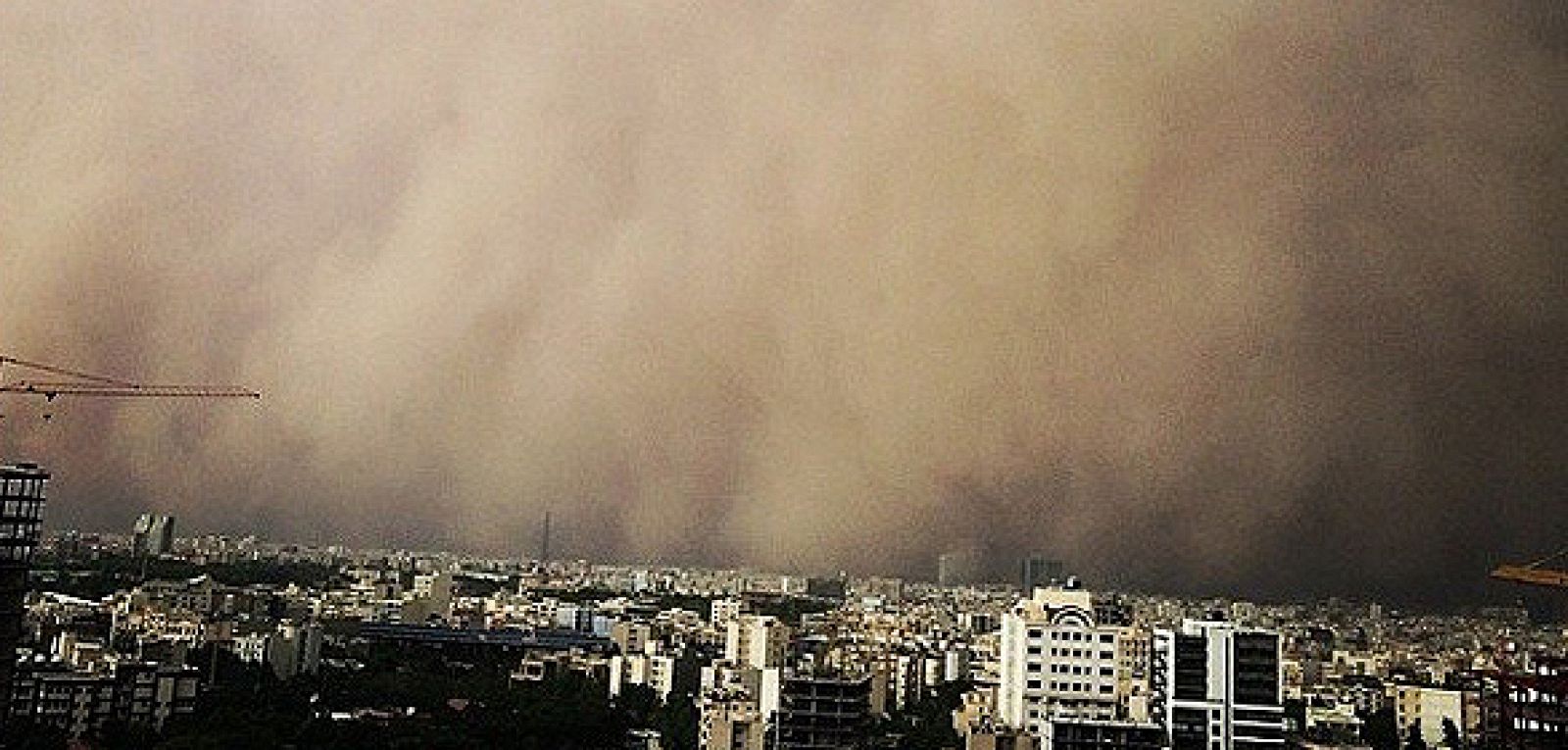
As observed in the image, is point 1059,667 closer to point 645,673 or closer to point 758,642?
point 758,642

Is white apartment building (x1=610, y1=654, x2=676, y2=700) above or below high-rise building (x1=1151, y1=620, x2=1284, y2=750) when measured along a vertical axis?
below

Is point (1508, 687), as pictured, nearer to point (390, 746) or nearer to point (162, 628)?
point (390, 746)

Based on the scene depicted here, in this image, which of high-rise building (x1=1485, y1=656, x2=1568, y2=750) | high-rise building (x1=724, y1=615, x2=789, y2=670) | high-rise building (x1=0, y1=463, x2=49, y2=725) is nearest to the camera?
high-rise building (x1=0, y1=463, x2=49, y2=725)

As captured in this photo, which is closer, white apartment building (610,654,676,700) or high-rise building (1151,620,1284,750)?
high-rise building (1151,620,1284,750)

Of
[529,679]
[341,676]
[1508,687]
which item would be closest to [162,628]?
[341,676]

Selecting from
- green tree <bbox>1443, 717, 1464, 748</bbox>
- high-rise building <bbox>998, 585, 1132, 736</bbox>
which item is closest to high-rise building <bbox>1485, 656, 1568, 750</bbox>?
green tree <bbox>1443, 717, 1464, 748</bbox>

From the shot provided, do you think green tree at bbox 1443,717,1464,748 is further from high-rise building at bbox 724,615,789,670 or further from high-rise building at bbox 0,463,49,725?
high-rise building at bbox 0,463,49,725

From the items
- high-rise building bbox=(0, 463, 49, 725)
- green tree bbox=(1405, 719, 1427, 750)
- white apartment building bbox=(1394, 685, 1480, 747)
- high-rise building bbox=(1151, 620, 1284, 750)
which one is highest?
high-rise building bbox=(0, 463, 49, 725)

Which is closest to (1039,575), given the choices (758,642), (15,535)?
(758,642)
